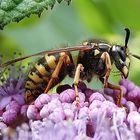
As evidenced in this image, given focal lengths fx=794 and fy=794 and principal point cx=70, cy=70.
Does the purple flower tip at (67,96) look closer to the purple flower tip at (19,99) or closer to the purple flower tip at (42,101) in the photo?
the purple flower tip at (42,101)

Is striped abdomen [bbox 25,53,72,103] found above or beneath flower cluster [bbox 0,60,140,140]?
above

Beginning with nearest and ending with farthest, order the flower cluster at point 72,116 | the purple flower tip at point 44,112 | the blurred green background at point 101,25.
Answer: the flower cluster at point 72,116 → the purple flower tip at point 44,112 → the blurred green background at point 101,25

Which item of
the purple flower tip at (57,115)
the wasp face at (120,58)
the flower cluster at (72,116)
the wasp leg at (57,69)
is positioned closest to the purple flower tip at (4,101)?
the flower cluster at (72,116)

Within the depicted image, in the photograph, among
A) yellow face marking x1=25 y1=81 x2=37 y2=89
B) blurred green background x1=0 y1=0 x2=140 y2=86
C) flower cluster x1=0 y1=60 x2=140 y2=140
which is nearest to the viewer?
flower cluster x1=0 y1=60 x2=140 y2=140

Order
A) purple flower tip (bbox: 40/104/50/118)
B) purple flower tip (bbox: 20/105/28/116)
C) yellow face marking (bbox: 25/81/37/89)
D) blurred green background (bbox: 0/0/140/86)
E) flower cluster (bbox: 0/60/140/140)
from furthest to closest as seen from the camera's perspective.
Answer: blurred green background (bbox: 0/0/140/86) → yellow face marking (bbox: 25/81/37/89) → purple flower tip (bbox: 20/105/28/116) → purple flower tip (bbox: 40/104/50/118) → flower cluster (bbox: 0/60/140/140)

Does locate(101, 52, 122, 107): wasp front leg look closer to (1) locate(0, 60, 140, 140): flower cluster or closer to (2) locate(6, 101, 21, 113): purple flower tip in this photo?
(1) locate(0, 60, 140, 140): flower cluster

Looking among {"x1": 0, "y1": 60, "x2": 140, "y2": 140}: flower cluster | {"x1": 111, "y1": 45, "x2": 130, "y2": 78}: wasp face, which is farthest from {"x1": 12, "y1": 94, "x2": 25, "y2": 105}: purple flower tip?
{"x1": 111, "y1": 45, "x2": 130, "y2": 78}: wasp face

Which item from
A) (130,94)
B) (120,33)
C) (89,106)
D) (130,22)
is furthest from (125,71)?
(120,33)
